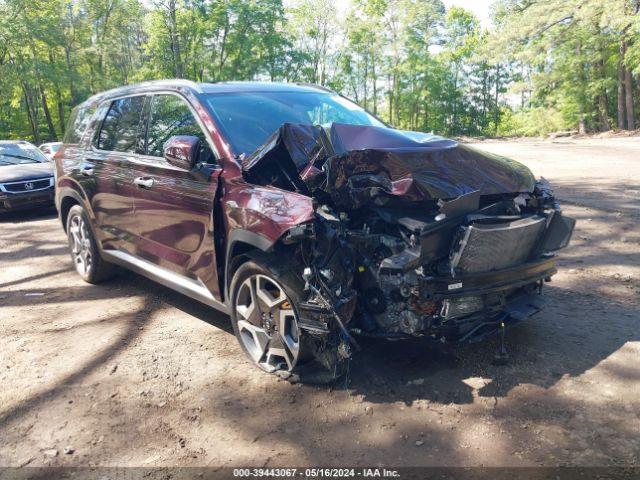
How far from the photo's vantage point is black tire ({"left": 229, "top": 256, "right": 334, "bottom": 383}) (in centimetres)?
336

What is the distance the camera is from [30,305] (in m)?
5.57

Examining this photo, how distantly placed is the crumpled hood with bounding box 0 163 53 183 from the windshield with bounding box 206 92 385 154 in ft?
27.1

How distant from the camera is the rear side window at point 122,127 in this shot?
4.97 metres

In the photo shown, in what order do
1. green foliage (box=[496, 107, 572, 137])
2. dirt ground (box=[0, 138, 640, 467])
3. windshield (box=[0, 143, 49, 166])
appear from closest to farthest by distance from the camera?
dirt ground (box=[0, 138, 640, 467]) → windshield (box=[0, 143, 49, 166]) → green foliage (box=[496, 107, 572, 137])

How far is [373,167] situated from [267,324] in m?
1.29

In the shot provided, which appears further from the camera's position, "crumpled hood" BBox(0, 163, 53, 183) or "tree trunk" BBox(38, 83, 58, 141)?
"tree trunk" BBox(38, 83, 58, 141)

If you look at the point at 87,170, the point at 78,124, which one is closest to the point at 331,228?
the point at 87,170

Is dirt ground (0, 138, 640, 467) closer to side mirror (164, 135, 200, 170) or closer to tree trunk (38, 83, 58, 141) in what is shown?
side mirror (164, 135, 200, 170)

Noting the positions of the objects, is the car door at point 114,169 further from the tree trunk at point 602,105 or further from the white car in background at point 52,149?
the tree trunk at point 602,105


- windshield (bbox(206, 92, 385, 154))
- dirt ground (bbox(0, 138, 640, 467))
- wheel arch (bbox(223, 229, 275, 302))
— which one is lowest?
dirt ground (bbox(0, 138, 640, 467))

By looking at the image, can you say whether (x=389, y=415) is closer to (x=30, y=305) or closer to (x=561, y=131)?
(x=30, y=305)

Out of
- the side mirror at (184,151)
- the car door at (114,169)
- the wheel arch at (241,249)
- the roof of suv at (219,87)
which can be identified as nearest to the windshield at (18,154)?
the car door at (114,169)

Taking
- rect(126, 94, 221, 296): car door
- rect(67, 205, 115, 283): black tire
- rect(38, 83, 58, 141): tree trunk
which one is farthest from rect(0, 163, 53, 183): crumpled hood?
rect(38, 83, 58, 141): tree trunk

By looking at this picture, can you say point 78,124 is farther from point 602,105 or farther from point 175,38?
point 602,105
